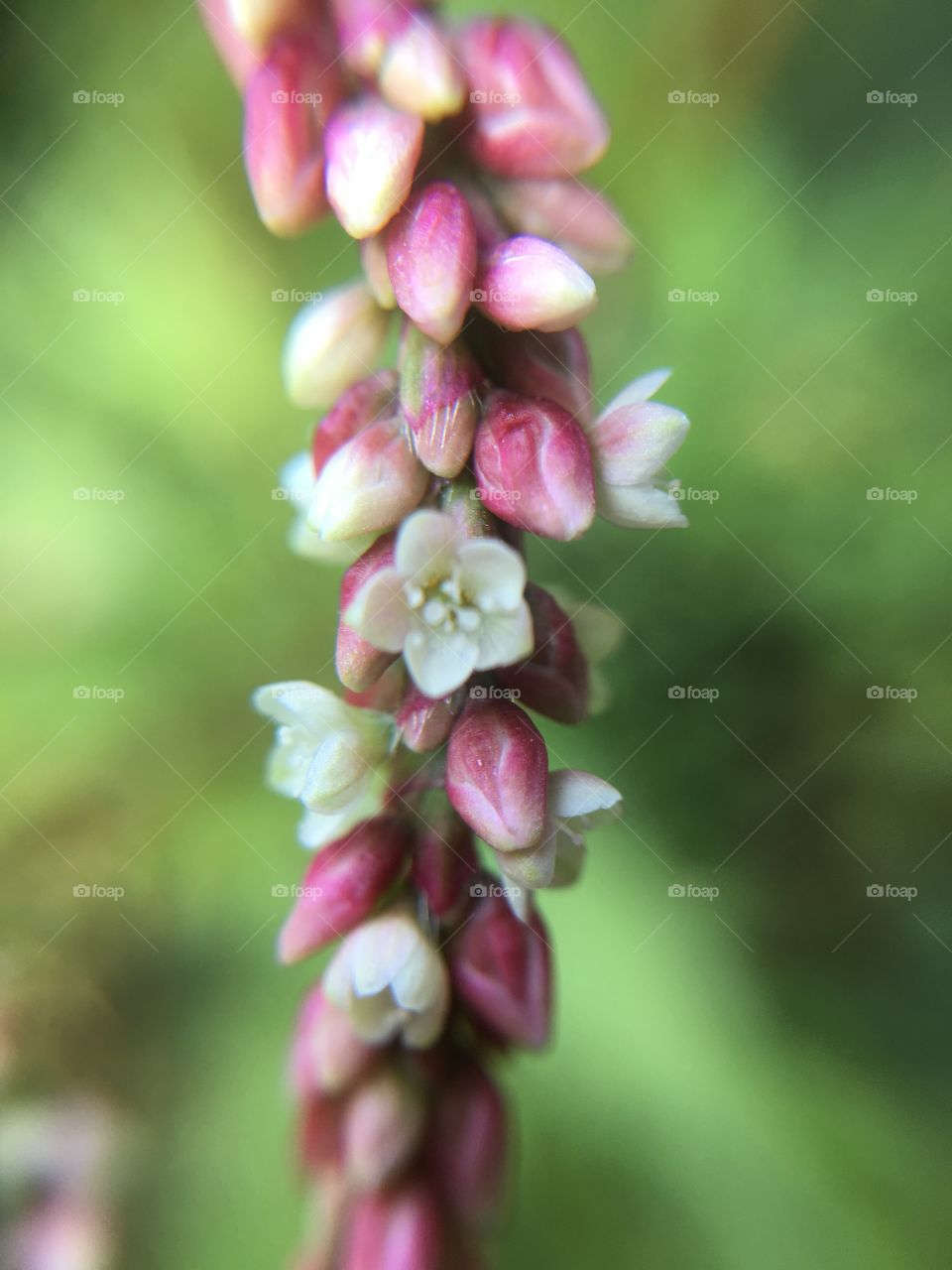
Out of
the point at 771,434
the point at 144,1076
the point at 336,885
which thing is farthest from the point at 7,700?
the point at 771,434

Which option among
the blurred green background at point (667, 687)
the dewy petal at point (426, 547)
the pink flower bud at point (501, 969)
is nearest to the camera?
the dewy petal at point (426, 547)

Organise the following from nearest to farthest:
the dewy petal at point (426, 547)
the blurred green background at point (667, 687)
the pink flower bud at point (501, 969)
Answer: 1. the dewy petal at point (426, 547)
2. the pink flower bud at point (501, 969)
3. the blurred green background at point (667, 687)

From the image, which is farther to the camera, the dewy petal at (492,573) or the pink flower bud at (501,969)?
the pink flower bud at (501,969)

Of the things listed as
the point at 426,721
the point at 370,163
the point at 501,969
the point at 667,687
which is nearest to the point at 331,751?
the point at 426,721

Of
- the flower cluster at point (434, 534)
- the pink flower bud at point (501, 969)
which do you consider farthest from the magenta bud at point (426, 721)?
the pink flower bud at point (501, 969)

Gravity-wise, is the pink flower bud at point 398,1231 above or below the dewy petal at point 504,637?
below

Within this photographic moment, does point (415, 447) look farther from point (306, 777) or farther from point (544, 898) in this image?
point (544, 898)

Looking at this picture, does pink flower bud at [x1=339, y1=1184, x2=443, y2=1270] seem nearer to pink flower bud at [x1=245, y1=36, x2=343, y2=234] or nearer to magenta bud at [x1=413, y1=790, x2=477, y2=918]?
magenta bud at [x1=413, y1=790, x2=477, y2=918]

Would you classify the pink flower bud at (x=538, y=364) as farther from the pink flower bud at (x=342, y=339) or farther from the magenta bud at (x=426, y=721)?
the magenta bud at (x=426, y=721)

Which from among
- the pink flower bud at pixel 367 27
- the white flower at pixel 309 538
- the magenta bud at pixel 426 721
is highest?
the pink flower bud at pixel 367 27
